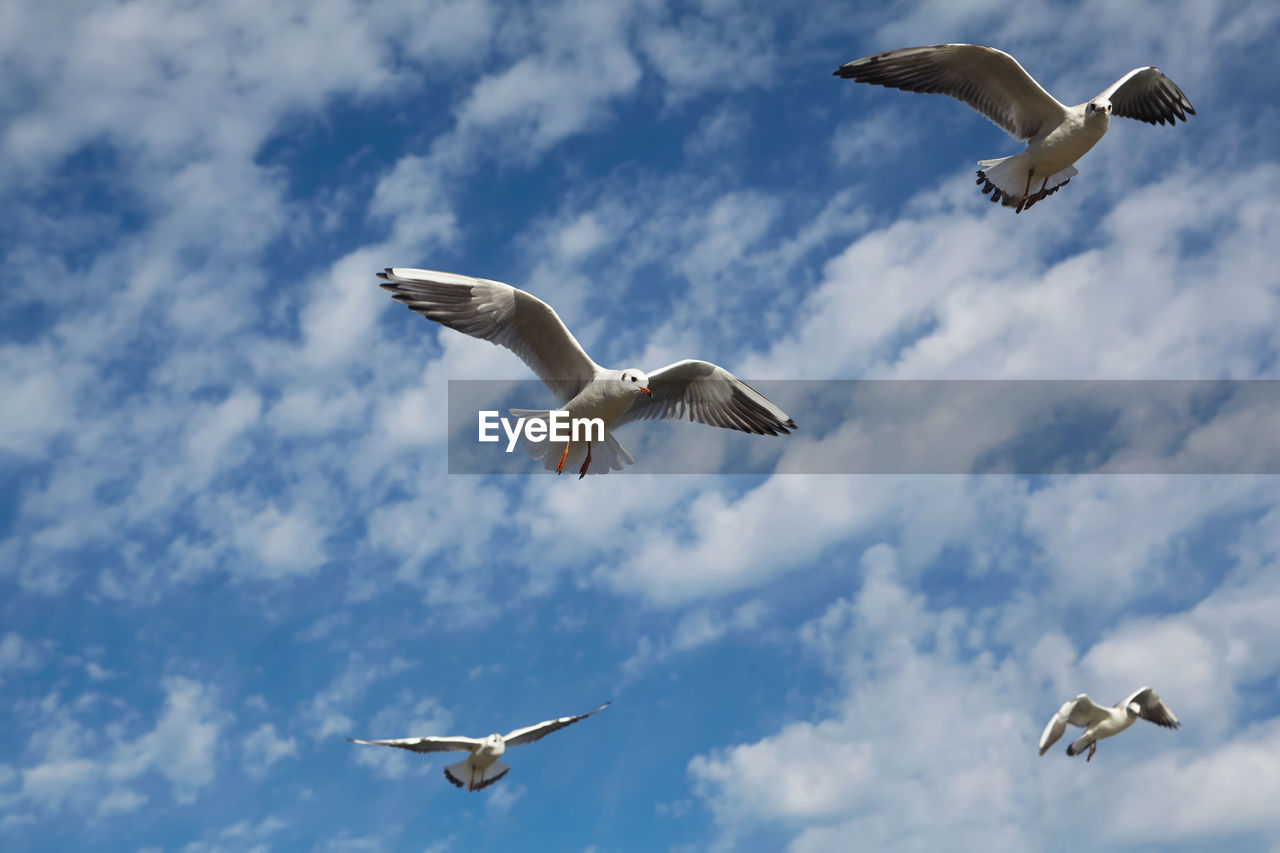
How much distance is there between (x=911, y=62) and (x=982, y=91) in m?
1.13

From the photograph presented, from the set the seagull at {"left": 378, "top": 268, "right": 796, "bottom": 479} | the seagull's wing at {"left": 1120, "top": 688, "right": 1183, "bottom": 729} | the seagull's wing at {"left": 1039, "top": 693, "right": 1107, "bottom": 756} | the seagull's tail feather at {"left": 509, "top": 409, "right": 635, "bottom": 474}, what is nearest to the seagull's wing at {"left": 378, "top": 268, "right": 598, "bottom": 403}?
the seagull at {"left": 378, "top": 268, "right": 796, "bottom": 479}

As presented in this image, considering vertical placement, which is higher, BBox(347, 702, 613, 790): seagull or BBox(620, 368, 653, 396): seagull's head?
BBox(620, 368, 653, 396): seagull's head

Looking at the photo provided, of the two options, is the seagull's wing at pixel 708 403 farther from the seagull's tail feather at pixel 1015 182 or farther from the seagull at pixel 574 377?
the seagull's tail feather at pixel 1015 182

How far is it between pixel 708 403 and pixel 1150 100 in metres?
8.66

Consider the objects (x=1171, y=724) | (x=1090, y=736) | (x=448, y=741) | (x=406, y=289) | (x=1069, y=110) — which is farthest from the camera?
(x=1171, y=724)

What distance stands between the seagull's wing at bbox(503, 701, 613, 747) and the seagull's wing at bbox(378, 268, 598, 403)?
594 cm

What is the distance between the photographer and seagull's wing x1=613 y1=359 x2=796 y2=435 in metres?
16.8

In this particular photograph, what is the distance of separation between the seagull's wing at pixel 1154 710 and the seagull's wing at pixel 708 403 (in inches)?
365

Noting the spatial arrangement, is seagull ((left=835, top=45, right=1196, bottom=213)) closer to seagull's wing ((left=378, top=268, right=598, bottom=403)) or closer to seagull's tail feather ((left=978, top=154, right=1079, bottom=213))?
seagull's tail feather ((left=978, top=154, right=1079, bottom=213))

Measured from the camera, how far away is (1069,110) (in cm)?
1661

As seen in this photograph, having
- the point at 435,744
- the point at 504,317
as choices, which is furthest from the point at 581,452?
the point at 435,744

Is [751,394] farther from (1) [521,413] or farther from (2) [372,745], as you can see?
(2) [372,745]

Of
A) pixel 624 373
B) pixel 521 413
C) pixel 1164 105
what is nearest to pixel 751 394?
pixel 624 373

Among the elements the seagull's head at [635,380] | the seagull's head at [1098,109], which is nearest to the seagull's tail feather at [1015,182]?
the seagull's head at [1098,109]
